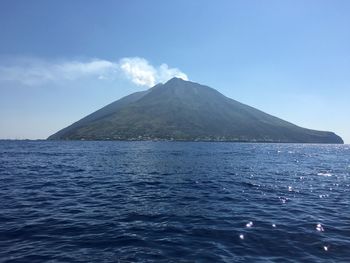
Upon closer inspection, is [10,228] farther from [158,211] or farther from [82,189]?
[82,189]

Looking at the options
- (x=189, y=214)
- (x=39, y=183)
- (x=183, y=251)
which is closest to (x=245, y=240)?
(x=183, y=251)

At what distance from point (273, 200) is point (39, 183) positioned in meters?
28.8

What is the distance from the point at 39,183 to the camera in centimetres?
4188

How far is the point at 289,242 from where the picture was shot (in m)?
19.4

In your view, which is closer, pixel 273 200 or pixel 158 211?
pixel 158 211

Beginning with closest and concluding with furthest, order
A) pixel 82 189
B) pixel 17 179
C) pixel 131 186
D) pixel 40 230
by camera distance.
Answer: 1. pixel 40 230
2. pixel 82 189
3. pixel 131 186
4. pixel 17 179

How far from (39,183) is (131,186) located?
12.0 metres

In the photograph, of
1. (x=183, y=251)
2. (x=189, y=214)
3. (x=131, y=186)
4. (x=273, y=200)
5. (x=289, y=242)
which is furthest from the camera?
(x=131, y=186)

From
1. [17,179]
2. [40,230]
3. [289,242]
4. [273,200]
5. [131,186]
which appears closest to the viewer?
[289,242]

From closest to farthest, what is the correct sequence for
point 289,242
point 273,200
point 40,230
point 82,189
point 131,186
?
point 289,242 < point 40,230 < point 273,200 < point 82,189 < point 131,186

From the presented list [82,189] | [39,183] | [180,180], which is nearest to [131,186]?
[82,189]

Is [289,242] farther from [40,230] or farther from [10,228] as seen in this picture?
→ [10,228]

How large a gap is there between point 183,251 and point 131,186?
2425 centimetres

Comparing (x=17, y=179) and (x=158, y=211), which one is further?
(x=17, y=179)
